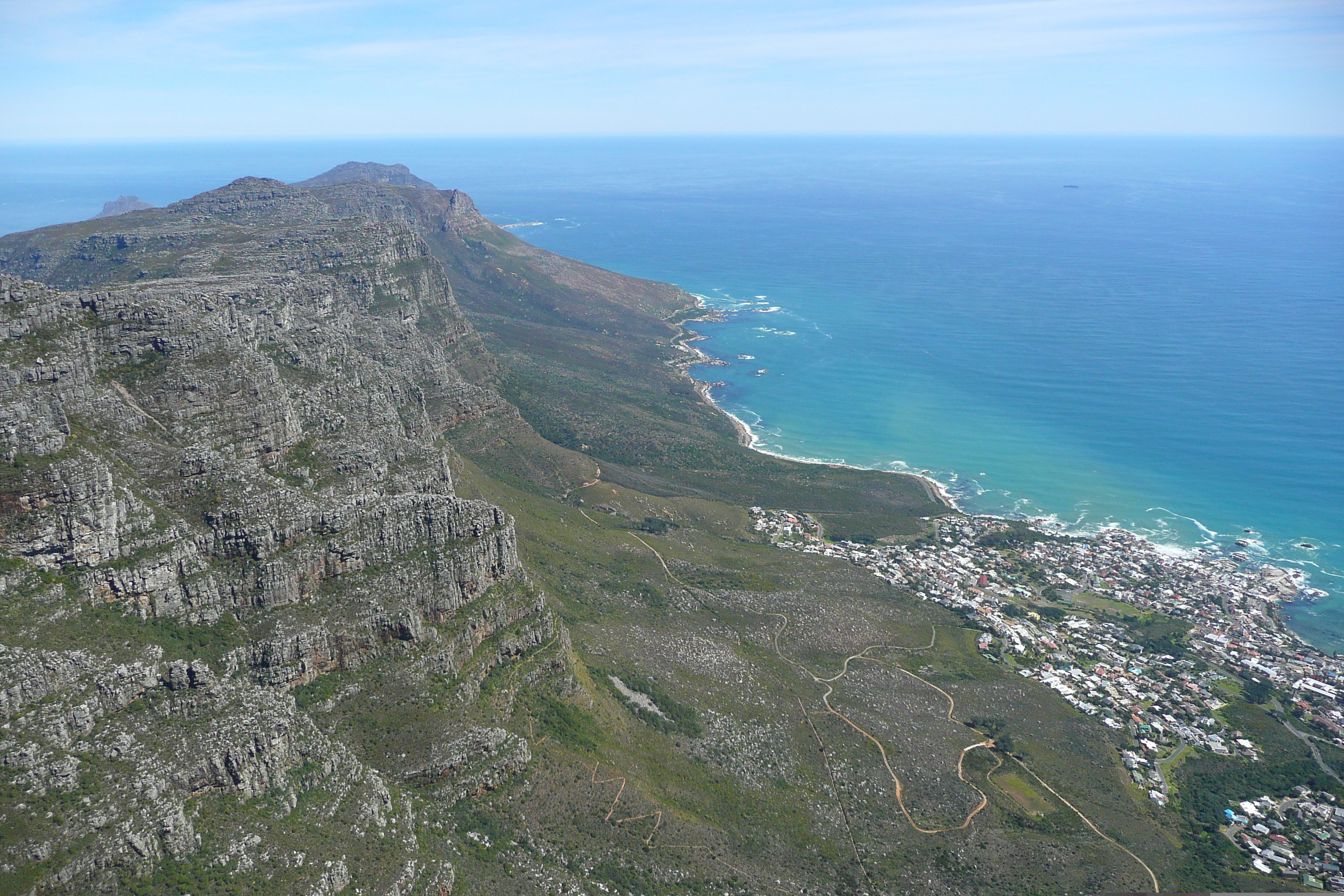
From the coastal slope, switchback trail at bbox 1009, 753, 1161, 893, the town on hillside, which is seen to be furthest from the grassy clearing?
the town on hillside

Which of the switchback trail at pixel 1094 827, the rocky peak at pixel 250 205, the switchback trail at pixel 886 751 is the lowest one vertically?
the switchback trail at pixel 1094 827

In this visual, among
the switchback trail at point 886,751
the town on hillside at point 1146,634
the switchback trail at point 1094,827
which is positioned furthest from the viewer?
the town on hillside at point 1146,634

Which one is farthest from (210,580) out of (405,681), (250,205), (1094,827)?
(250,205)

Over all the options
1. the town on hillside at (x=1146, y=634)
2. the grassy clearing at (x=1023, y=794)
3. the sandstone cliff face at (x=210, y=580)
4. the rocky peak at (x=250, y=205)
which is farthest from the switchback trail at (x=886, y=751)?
the rocky peak at (x=250, y=205)

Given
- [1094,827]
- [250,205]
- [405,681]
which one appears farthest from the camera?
[250,205]

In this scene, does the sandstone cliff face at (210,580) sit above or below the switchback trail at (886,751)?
above

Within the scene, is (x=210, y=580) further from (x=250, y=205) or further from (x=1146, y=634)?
(x=250, y=205)

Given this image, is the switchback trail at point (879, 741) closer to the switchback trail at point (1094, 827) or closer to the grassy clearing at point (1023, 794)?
the grassy clearing at point (1023, 794)

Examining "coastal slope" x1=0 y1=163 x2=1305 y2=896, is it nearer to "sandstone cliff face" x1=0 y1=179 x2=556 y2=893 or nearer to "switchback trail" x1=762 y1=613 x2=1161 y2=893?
"sandstone cliff face" x1=0 y1=179 x2=556 y2=893
